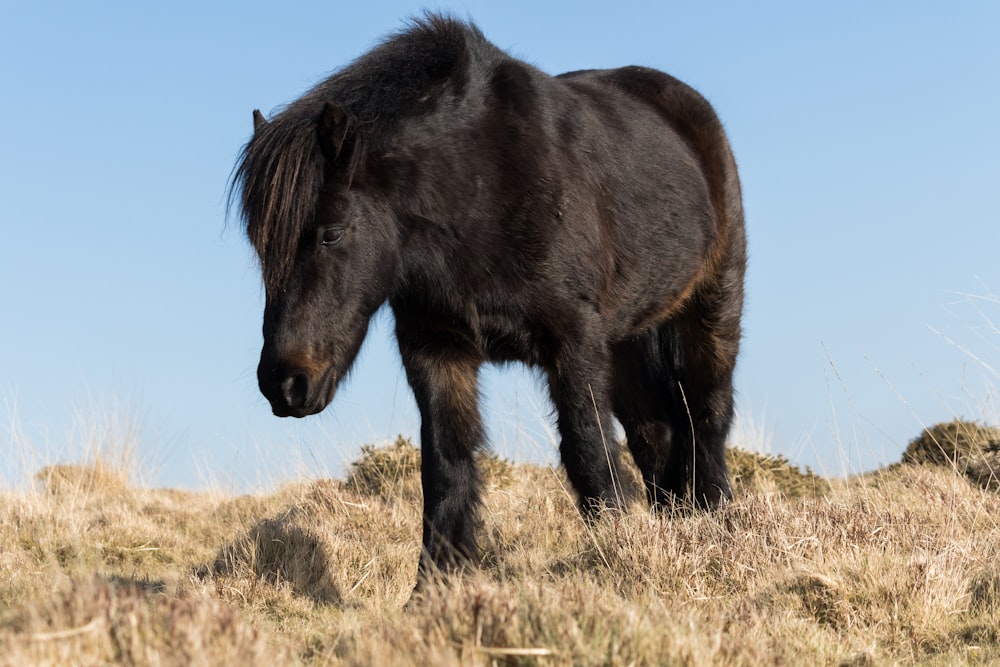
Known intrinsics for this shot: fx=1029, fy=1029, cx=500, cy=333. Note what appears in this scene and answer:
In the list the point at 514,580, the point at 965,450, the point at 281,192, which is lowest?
the point at 514,580

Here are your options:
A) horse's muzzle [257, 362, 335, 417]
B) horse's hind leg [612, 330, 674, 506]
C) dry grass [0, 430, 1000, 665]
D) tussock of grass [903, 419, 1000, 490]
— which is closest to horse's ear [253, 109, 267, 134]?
horse's muzzle [257, 362, 335, 417]

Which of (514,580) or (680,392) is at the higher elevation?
(680,392)

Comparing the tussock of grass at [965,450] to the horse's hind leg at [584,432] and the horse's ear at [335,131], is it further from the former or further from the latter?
the horse's ear at [335,131]

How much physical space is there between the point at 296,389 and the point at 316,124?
1.14 metres

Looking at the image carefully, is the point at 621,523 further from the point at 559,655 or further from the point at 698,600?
the point at 559,655

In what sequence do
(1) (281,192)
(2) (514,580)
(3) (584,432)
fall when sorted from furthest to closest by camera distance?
(3) (584,432)
(1) (281,192)
(2) (514,580)

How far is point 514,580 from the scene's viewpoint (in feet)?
13.5

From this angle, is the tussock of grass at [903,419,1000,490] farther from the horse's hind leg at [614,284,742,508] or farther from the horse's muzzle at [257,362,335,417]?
the horse's muzzle at [257,362,335,417]

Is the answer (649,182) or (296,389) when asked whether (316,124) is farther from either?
(649,182)

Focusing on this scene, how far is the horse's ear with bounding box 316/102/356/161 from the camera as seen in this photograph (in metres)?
4.30

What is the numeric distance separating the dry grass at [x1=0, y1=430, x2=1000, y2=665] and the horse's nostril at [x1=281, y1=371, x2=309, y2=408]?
880 millimetres

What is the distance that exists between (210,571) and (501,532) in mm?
1970

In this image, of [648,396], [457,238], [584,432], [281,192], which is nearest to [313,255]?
[281,192]

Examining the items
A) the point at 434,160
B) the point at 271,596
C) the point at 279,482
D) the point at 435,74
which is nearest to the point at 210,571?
the point at 271,596
